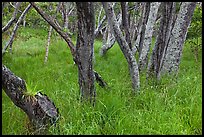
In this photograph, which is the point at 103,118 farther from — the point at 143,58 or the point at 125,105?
the point at 143,58

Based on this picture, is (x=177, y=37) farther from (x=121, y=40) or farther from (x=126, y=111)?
(x=126, y=111)

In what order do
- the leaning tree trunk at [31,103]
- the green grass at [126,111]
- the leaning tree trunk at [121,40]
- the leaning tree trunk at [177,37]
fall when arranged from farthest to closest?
the leaning tree trunk at [177,37] → the leaning tree trunk at [121,40] → the green grass at [126,111] → the leaning tree trunk at [31,103]

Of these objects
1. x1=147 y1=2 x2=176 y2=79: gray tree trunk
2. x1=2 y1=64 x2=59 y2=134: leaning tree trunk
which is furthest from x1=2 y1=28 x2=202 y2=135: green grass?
x1=147 y1=2 x2=176 y2=79: gray tree trunk

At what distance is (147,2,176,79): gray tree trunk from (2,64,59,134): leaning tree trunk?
2.42 metres

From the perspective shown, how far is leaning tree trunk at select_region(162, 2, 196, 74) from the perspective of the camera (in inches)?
217

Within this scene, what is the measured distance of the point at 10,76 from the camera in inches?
140

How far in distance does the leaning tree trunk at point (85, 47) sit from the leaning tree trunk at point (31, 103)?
2.00ft

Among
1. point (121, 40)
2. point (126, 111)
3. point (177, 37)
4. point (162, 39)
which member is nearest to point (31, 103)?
point (126, 111)

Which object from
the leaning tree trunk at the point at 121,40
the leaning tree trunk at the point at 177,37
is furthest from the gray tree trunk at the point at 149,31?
the leaning tree trunk at the point at 121,40

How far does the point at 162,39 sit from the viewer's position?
6.01 metres

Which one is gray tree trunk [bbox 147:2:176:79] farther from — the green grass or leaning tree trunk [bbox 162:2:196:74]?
the green grass

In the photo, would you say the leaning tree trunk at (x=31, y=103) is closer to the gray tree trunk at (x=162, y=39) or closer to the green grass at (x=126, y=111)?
the green grass at (x=126, y=111)

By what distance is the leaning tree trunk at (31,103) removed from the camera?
355 centimetres

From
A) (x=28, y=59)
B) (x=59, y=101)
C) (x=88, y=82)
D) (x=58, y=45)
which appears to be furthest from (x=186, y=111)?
(x=58, y=45)
